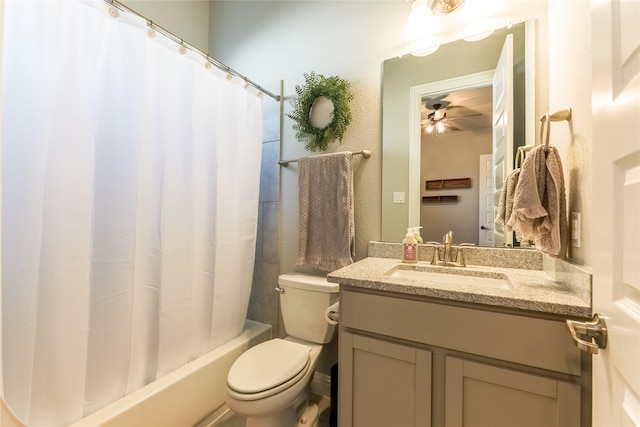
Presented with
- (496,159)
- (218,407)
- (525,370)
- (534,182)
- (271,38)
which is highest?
(271,38)

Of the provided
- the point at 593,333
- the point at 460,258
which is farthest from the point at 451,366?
the point at 460,258

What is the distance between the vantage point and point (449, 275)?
3.85ft

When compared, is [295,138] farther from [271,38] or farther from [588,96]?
[588,96]

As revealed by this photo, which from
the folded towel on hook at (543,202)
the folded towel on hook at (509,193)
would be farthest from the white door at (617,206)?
the folded towel on hook at (509,193)

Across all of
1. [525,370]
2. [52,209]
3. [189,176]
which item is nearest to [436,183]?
[525,370]

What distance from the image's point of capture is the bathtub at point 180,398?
1.05 m

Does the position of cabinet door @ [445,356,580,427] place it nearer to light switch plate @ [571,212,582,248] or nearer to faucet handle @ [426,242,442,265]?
light switch plate @ [571,212,582,248]

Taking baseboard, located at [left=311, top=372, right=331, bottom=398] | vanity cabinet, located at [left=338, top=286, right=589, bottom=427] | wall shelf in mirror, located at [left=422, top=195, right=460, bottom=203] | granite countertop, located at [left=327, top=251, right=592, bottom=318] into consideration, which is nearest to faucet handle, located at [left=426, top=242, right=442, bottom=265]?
granite countertop, located at [left=327, top=251, right=592, bottom=318]

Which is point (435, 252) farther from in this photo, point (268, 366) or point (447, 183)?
point (268, 366)

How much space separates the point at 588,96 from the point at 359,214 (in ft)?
3.39

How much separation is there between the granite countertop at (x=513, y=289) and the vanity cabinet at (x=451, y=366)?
33 mm

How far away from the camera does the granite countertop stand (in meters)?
0.71

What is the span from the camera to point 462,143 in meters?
1.32

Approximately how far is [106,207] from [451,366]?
1.40m
